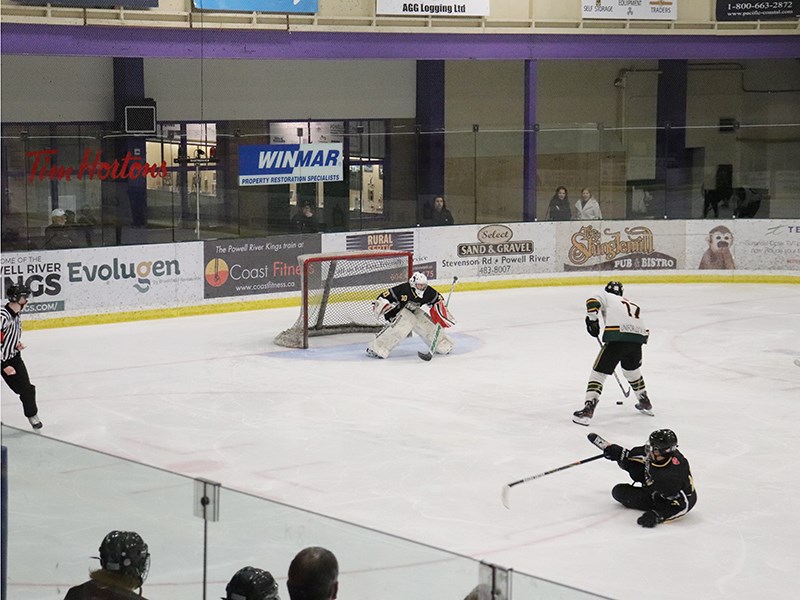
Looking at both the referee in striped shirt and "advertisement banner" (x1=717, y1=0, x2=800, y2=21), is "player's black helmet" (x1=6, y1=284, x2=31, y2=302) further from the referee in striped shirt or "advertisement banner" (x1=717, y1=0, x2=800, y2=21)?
"advertisement banner" (x1=717, y1=0, x2=800, y2=21)

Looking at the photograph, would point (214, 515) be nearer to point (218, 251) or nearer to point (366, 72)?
point (218, 251)

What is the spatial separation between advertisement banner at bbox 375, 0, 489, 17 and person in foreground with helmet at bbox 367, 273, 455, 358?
5808 mm

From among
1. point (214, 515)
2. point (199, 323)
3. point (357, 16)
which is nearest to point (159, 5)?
point (357, 16)

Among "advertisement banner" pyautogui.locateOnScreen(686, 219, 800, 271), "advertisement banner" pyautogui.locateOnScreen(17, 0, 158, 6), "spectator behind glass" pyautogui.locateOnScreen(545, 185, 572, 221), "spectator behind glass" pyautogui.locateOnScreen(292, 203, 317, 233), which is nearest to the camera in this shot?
"advertisement banner" pyautogui.locateOnScreen(17, 0, 158, 6)

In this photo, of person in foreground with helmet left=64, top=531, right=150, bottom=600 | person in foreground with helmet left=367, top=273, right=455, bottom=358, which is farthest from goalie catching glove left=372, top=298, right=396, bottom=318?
person in foreground with helmet left=64, top=531, right=150, bottom=600

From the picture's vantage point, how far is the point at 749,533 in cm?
769

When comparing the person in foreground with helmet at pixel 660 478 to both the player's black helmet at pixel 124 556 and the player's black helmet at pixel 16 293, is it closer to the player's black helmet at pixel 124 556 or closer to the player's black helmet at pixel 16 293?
the player's black helmet at pixel 16 293

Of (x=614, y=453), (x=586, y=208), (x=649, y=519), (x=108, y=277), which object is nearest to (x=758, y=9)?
(x=586, y=208)

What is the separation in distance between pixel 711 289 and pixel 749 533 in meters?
10.1

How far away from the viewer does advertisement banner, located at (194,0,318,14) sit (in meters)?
16.1

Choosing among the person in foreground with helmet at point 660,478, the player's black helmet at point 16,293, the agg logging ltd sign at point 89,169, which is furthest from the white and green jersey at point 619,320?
the agg logging ltd sign at point 89,169

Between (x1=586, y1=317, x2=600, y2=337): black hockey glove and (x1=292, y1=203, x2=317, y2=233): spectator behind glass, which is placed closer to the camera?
(x1=586, y1=317, x2=600, y2=337): black hockey glove

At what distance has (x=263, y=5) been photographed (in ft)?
53.6

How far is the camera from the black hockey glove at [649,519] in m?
7.74
